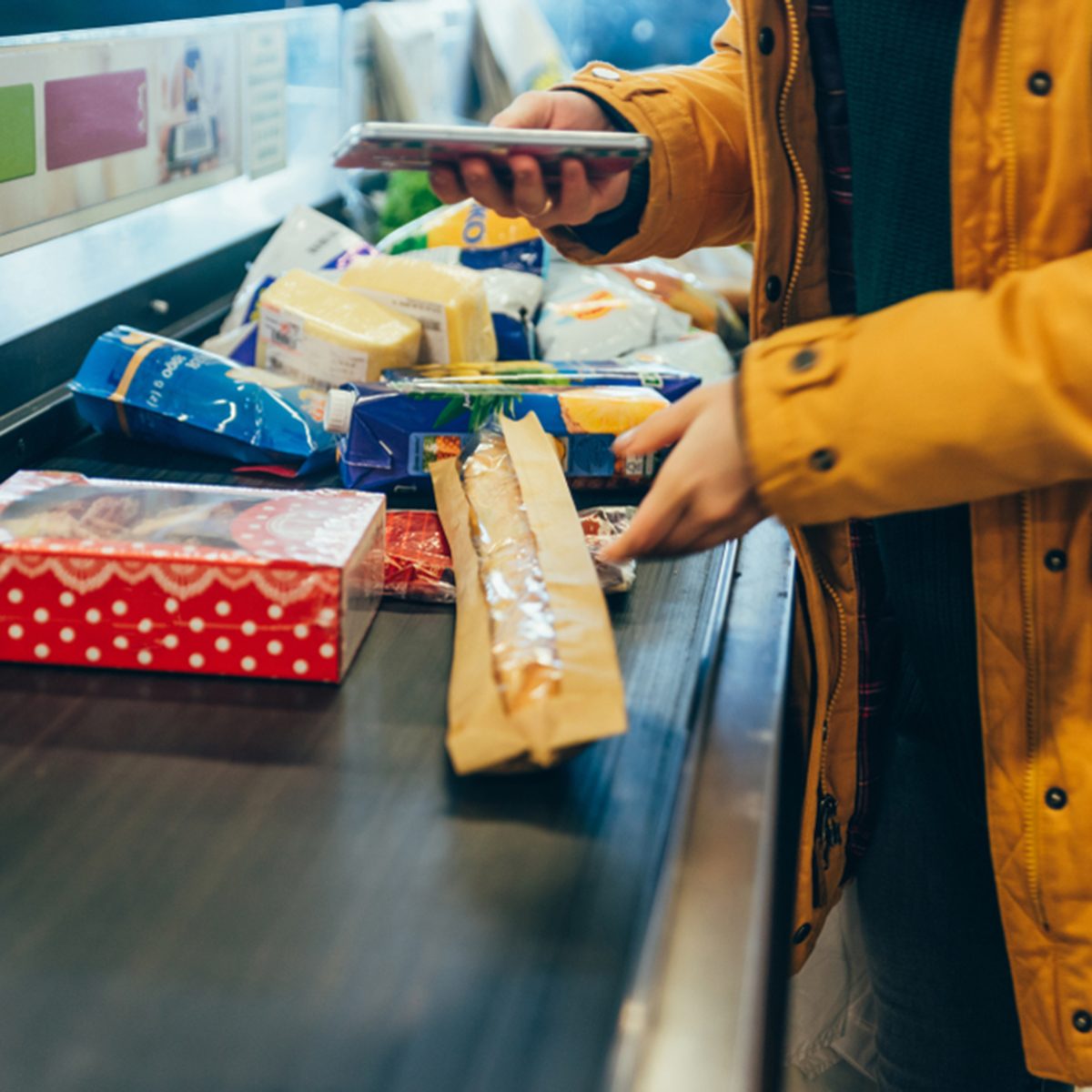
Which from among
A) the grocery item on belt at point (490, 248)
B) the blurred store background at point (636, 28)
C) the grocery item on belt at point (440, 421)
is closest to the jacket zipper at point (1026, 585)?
the grocery item on belt at point (440, 421)

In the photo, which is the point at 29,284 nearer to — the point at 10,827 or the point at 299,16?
the point at 10,827

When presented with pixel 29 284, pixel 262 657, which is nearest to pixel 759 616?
pixel 262 657

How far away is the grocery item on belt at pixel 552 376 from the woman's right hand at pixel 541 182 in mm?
162

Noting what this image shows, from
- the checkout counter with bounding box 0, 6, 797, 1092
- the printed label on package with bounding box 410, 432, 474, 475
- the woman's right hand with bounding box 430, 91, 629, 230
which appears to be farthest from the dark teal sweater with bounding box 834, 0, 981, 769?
the printed label on package with bounding box 410, 432, 474, 475

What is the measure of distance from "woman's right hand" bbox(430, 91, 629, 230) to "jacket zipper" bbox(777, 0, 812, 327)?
19cm

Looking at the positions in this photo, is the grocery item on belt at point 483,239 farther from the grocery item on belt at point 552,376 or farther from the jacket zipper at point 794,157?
the jacket zipper at point 794,157

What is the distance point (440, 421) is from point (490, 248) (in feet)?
1.80

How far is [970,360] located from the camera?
662 mm

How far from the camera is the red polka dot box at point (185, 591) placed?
0.83m

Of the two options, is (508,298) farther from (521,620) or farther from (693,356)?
(521,620)

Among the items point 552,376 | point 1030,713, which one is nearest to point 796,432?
point 1030,713

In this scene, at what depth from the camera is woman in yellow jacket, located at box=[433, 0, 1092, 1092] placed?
685 mm

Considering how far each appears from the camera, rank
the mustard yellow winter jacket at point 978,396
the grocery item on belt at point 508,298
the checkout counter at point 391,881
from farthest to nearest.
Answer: the grocery item on belt at point 508,298 → the mustard yellow winter jacket at point 978,396 → the checkout counter at point 391,881

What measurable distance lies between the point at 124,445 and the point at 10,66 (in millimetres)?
397
